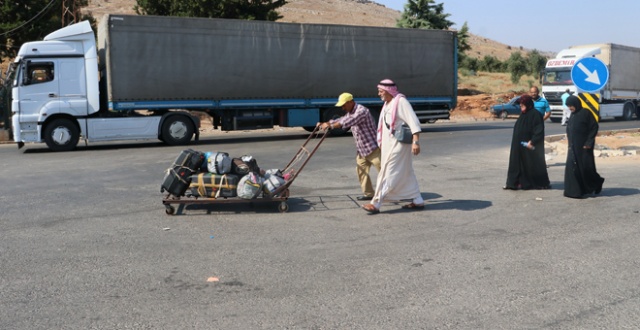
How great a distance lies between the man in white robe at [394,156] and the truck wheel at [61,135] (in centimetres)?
1238

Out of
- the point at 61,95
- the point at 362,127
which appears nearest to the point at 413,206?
the point at 362,127

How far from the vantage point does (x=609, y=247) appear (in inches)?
256

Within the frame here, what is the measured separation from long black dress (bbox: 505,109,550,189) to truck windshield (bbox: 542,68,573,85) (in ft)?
71.7

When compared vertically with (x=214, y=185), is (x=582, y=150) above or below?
above

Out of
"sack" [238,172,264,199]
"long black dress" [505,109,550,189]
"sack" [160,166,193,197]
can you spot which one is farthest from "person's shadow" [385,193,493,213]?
"sack" [160,166,193,197]

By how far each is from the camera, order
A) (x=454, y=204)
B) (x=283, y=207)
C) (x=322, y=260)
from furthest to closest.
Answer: (x=454, y=204), (x=283, y=207), (x=322, y=260)

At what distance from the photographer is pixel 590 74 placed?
1241 cm

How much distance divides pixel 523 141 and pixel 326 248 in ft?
16.3

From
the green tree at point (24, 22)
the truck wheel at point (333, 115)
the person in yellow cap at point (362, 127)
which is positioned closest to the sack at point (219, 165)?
the person in yellow cap at point (362, 127)

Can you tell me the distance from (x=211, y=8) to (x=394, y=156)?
29.6 metres

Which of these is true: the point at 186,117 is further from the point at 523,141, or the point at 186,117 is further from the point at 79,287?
the point at 79,287

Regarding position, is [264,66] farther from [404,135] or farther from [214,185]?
[404,135]

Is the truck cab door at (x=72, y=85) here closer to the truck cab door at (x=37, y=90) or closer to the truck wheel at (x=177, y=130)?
the truck cab door at (x=37, y=90)

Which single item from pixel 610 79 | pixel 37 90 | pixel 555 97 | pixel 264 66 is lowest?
pixel 555 97
